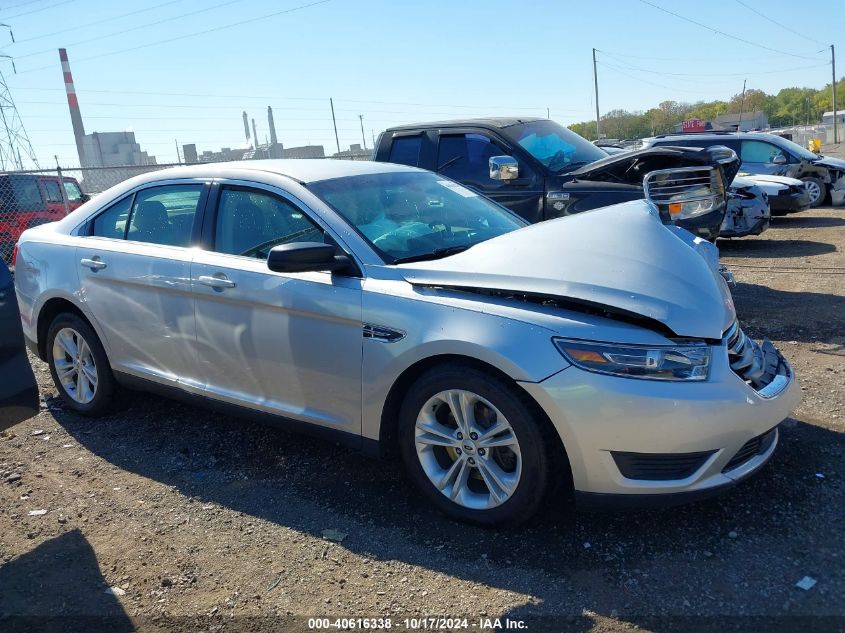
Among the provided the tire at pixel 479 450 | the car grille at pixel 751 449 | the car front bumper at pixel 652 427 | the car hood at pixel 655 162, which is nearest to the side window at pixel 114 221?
the tire at pixel 479 450

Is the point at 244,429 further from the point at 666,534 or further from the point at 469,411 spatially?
the point at 666,534

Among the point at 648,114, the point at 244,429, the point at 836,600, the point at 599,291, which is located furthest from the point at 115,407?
the point at 648,114

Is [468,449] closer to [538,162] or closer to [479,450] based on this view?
[479,450]

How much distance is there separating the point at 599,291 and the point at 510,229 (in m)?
1.31

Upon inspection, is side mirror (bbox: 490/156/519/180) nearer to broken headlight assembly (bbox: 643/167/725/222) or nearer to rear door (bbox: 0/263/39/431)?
broken headlight assembly (bbox: 643/167/725/222)

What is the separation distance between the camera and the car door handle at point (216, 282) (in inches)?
145

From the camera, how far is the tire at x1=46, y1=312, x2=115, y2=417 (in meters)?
4.57

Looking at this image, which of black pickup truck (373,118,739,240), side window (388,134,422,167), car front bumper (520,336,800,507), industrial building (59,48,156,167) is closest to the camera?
car front bumper (520,336,800,507)

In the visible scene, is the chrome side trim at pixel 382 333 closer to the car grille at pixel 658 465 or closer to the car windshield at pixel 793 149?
the car grille at pixel 658 465

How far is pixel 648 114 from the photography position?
81.1 m

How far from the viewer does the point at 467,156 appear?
24.5 feet

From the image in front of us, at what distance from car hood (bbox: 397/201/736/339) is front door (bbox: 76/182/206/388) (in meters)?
1.47

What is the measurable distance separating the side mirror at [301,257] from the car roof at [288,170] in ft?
2.03

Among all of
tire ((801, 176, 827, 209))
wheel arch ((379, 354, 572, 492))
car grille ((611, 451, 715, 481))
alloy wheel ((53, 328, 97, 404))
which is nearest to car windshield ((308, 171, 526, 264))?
wheel arch ((379, 354, 572, 492))
